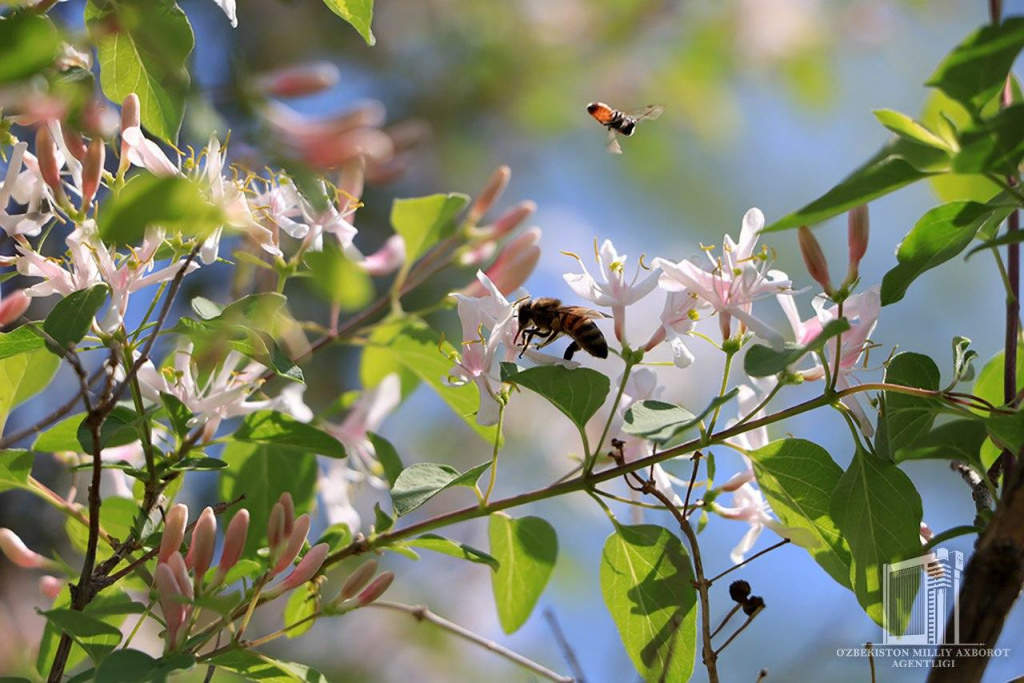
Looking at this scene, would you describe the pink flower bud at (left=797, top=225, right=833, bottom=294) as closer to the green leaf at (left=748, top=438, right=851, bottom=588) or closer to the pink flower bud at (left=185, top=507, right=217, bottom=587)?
the green leaf at (left=748, top=438, right=851, bottom=588)

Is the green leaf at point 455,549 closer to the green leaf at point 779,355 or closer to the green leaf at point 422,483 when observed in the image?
the green leaf at point 422,483

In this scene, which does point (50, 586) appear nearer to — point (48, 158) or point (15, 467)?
point (15, 467)

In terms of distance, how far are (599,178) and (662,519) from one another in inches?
79.8

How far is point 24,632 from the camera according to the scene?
1064mm

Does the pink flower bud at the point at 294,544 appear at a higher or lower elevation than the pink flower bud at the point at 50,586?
higher

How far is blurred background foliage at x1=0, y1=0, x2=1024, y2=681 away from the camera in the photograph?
173 centimetres

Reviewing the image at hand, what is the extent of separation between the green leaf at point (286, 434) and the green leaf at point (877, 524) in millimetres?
255

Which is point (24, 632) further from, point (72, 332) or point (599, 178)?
point (599, 178)

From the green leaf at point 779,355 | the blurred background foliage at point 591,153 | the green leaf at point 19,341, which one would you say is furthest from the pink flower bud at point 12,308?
the blurred background foliage at point 591,153

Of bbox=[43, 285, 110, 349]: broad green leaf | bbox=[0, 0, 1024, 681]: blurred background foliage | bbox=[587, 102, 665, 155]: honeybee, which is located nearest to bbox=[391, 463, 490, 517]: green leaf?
bbox=[43, 285, 110, 349]: broad green leaf

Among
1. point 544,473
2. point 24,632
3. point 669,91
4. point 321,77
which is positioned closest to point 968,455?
point 321,77

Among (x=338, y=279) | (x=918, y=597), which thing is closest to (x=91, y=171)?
(x=338, y=279)

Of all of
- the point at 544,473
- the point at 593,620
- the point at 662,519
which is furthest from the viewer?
the point at 544,473

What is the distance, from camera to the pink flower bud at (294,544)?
513mm
